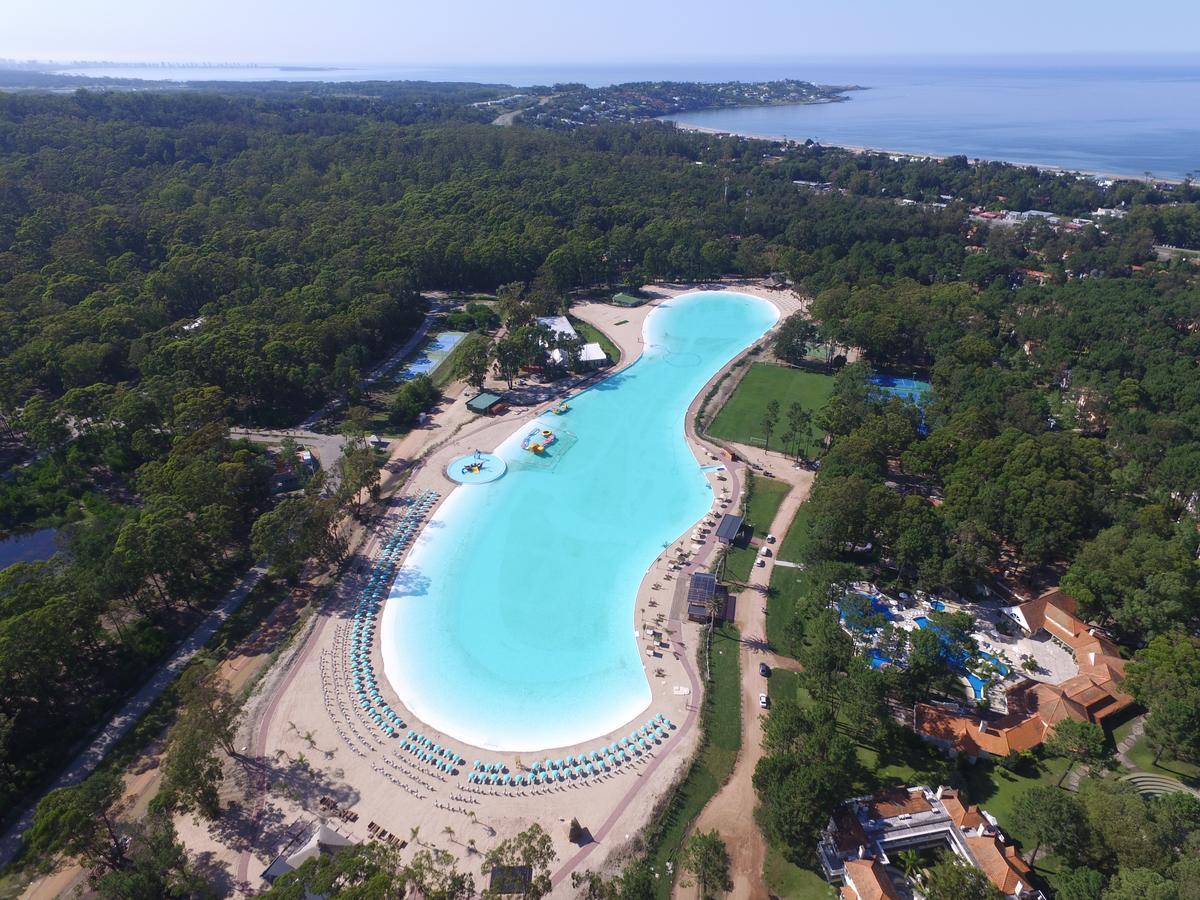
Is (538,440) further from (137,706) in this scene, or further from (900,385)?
(900,385)

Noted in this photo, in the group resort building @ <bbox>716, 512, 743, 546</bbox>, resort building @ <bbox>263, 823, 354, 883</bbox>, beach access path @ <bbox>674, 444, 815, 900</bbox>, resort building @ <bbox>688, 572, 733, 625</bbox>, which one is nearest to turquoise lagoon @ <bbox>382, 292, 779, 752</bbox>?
resort building @ <bbox>716, 512, 743, 546</bbox>

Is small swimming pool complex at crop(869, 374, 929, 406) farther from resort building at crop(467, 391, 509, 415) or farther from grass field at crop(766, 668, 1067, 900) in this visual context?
grass field at crop(766, 668, 1067, 900)

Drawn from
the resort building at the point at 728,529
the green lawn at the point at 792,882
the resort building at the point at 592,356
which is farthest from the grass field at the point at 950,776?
the resort building at the point at 592,356

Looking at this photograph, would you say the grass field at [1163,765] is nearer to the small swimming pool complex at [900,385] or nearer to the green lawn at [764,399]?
the green lawn at [764,399]

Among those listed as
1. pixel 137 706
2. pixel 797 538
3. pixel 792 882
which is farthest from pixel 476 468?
pixel 792 882

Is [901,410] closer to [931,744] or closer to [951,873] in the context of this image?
[931,744]

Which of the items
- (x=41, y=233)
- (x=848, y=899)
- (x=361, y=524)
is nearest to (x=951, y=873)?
(x=848, y=899)
